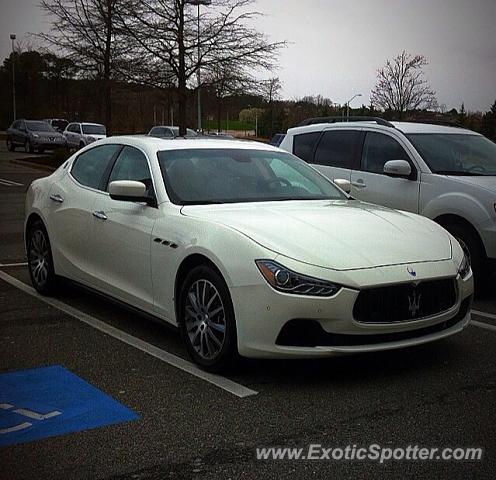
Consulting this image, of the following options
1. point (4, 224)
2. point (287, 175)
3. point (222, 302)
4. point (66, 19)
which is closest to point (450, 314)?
point (222, 302)

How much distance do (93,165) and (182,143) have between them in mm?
1001

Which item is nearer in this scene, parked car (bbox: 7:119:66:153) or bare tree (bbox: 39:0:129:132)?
bare tree (bbox: 39:0:129:132)

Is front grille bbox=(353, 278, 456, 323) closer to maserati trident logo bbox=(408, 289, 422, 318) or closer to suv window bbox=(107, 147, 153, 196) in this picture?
maserati trident logo bbox=(408, 289, 422, 318)

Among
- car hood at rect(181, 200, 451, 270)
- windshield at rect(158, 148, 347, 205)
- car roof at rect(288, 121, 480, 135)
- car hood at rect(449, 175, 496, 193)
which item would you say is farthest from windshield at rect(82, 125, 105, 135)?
car hood at rect(181, 200, 451, 270)

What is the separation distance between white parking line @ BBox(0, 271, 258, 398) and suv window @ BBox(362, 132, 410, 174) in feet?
12.3

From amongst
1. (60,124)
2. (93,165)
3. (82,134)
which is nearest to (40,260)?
(93,165)

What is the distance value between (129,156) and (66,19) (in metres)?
19.8

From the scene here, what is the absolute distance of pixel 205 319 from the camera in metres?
4.84

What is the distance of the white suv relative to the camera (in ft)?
23.9

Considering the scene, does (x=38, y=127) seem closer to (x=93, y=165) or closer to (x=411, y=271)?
(x=93, y=165)

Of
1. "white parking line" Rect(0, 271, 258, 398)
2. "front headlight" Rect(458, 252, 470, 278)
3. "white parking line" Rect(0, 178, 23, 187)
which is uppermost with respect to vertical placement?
"front headlight" Rect(458, 252, 470, 278)

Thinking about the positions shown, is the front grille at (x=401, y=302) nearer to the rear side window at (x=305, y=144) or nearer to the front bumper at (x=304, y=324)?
the front bumper at (x=304, y=324)

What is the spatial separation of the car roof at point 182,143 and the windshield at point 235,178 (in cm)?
8

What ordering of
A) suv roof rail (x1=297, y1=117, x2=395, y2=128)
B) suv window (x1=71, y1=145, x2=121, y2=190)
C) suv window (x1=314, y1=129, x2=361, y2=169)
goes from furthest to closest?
suv window (x1=314, y1=129, x2=361, y2=169) < suv roof rail (x1=297, y1=117, x2=395, y2=128) < suv window (x1=71, y1=145, x2=121, y2=190)
